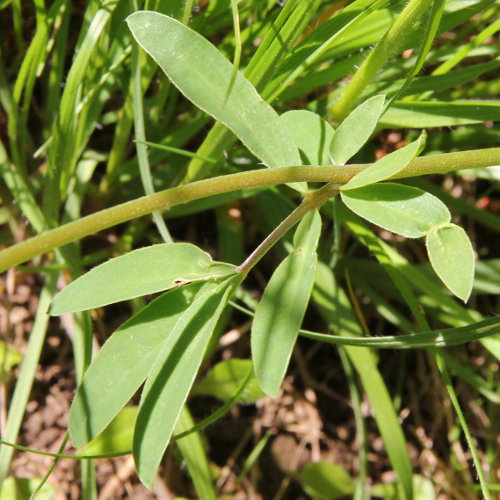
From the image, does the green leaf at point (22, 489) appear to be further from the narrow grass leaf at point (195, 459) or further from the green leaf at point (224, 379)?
the green leaf at point (224, 379)

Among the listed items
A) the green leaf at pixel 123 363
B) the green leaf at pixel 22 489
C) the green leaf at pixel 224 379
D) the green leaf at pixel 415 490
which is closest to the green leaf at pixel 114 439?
the green leaf at pixel 22 489

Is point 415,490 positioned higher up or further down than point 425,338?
further down

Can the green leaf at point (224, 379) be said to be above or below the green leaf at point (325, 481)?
above

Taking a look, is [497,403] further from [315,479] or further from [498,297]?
[315,479]

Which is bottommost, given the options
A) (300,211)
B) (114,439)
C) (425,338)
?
(114,439)

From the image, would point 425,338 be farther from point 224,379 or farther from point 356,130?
point 224,379

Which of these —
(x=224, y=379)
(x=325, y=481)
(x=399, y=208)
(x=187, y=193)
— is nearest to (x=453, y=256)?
(x=399, y=208)
